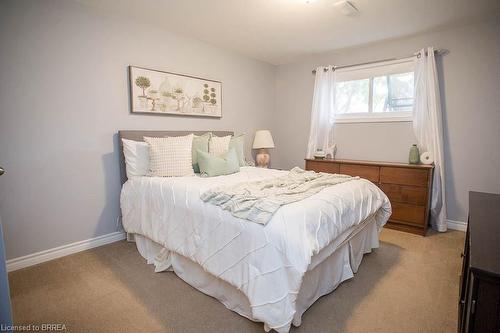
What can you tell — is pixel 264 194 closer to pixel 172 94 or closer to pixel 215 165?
pixel 215 165

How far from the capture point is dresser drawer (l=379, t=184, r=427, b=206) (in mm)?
3010

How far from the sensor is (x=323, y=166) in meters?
3.72

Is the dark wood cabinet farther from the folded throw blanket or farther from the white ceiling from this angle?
the white ceiling

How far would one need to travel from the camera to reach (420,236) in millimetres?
2996

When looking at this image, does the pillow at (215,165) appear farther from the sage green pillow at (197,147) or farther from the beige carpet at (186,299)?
the beige carpet at (186,299)

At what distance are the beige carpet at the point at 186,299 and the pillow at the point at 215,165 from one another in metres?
1.02

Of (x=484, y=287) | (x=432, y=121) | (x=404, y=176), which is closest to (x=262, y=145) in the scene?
(x=404, y=176)

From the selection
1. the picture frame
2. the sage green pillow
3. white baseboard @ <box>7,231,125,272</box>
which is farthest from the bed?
the picture frame

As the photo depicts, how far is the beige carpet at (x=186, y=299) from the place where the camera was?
1.60 meters

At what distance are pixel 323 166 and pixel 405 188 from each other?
1.04 metres

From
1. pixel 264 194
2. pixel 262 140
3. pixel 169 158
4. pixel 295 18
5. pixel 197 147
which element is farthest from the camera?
pixel 262 140

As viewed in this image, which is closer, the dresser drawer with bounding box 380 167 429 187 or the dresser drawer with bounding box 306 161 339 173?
the dresser drawer with bounding box 380 167 429 187

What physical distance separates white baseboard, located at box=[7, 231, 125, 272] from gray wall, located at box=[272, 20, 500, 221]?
131 inches

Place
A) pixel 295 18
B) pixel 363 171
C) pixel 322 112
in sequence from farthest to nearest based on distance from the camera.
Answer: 1. pixel 322 112
2. pixel 363 171
3. pixel 295 18
